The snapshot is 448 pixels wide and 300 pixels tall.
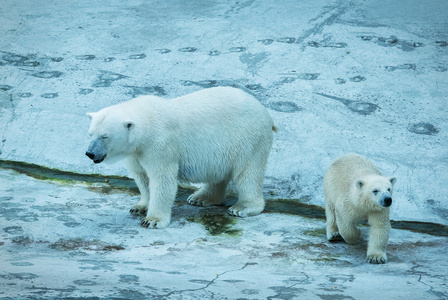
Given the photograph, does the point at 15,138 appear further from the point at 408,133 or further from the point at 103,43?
the point at 408,133

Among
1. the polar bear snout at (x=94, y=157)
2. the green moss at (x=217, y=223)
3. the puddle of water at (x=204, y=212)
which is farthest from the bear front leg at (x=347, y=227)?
the polar bear snout at (x=94, y=157)

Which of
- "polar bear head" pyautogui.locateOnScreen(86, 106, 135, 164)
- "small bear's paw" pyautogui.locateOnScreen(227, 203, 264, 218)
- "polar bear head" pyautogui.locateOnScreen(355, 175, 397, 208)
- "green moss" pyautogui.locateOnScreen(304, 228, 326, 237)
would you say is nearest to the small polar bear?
"polar bear head" pyautogui.locateOnScreen(355, 175, 397, 208)

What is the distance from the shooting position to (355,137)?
683 centimetres

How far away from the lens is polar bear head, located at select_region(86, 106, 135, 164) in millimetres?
4789

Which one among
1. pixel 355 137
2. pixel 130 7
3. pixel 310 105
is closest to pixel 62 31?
pixel 130 7

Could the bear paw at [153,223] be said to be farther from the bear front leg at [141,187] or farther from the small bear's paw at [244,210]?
the small bear's paw at [244,210]

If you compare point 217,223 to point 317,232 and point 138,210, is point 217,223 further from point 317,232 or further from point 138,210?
point 317,232

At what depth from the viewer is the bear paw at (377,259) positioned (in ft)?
14.4

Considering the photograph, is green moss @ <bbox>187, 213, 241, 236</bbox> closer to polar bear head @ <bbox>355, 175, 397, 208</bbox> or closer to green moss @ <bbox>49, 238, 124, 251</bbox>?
green moss @ <bbox>49, 238, 124, 251</bbox>

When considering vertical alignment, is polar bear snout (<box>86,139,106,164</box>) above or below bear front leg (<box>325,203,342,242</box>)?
above

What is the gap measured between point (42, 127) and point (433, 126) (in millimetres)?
4690

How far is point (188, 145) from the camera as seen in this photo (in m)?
5.30

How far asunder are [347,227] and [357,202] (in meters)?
0.27

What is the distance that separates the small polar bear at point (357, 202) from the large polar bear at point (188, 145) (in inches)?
33.5
